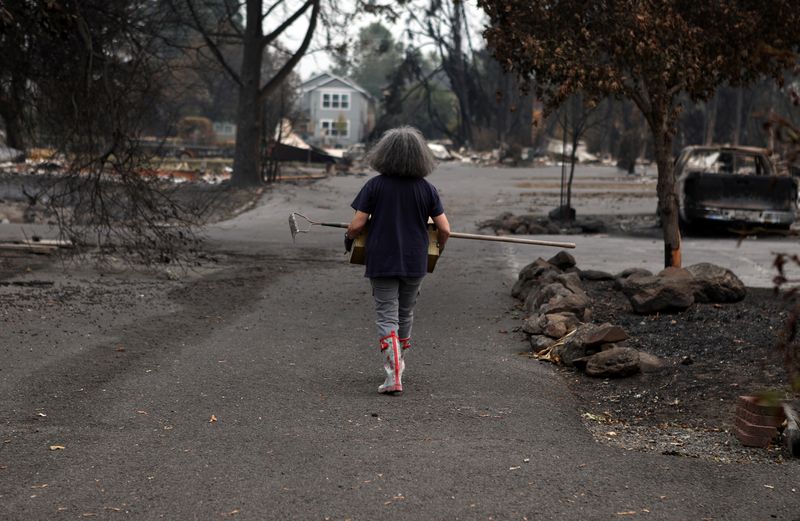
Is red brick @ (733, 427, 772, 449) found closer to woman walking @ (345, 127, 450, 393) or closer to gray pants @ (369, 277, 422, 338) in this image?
woman walking @ (345, 127, 450, 393)

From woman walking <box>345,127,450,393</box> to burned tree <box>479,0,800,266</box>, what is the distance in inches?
226

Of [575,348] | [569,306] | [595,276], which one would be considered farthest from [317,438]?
[595,276]

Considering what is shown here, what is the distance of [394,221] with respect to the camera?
7277 mm

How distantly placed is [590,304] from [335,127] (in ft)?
363

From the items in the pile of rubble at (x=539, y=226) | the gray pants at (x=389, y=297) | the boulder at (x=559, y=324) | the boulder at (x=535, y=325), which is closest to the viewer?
the gray pants at (x=389, y=297)

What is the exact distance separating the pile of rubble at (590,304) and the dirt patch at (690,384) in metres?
0.12

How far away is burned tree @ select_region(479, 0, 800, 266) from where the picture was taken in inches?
491

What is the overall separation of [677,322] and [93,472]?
656 cm

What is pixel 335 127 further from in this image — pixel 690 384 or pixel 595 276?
pixel 690 384

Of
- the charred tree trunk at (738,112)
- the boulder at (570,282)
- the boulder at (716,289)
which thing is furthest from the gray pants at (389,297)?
the charred tree trunk at (738,112)

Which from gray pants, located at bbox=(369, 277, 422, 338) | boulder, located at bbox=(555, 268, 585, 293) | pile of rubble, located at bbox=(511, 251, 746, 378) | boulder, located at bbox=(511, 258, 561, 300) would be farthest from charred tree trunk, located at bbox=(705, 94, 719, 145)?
gray pants, located at bbox=(369, 277, 422, 338)

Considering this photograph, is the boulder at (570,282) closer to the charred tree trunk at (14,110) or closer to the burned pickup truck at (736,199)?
the charred tree trunk at (14,110)

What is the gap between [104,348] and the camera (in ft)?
29.4

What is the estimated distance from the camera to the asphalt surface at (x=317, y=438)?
5.00 metres
